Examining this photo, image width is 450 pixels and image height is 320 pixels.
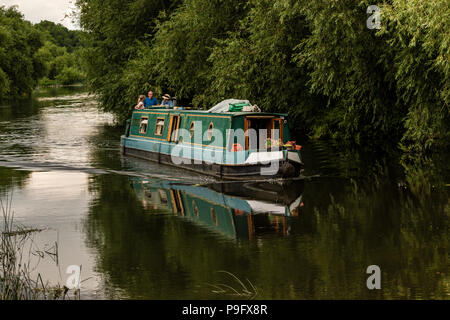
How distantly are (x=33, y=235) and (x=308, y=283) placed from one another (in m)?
4.77

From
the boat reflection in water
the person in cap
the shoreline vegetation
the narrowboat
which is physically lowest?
the boat reflection in water

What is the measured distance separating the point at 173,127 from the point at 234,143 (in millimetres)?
3390

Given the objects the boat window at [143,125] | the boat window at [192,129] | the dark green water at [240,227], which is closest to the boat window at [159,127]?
the boat window at [143,125]

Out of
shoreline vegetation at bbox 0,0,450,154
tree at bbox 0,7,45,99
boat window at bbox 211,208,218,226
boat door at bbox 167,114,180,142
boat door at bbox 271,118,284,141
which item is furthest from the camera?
tree at bbox 0,7,45,99

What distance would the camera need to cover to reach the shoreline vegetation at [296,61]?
17250mm

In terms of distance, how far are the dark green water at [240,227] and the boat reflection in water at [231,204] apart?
2 centimetres

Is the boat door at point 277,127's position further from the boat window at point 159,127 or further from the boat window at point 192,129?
the boat window at point 159,127

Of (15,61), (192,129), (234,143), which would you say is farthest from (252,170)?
(15,61)

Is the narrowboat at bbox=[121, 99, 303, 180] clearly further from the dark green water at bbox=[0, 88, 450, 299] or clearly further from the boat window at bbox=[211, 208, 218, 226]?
the boat window at bbox=[211, 208, 218, 226]

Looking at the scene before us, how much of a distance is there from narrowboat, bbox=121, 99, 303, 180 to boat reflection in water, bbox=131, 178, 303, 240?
407 millimetres

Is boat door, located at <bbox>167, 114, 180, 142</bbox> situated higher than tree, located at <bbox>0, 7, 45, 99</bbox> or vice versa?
tree, located at <bbox>0, 7, 45, 99</bbox>

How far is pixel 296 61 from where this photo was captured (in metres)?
22.8

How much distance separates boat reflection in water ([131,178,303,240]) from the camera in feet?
37.7

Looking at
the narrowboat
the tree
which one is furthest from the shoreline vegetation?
the tree
